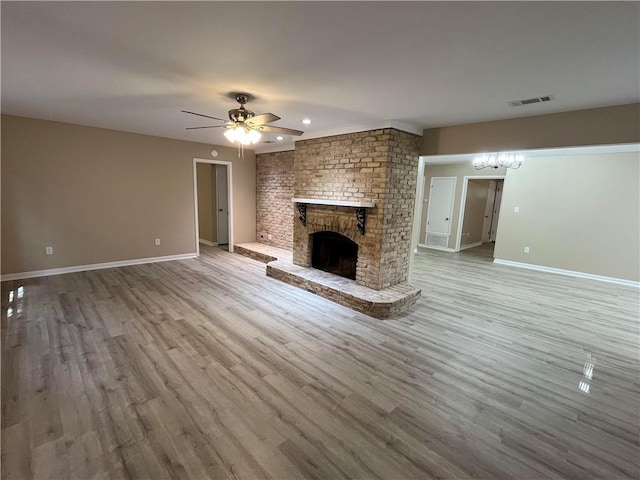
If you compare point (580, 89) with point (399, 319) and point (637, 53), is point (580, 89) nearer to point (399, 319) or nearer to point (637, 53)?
point (637, 53)

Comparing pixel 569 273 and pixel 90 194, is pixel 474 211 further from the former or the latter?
pixel 90 194

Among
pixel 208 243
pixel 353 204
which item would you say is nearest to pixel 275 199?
pixel 208 243

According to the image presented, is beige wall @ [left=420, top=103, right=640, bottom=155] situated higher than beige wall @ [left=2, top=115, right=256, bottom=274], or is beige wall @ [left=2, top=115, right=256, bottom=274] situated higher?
beige wall @ [left=420, top=103, right=640, bottom=155]

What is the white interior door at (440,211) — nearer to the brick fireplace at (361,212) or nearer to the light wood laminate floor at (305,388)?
the light wood laminate floor at (305,388)

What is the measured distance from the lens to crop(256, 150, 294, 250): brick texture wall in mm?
6391

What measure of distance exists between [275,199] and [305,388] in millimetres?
5034

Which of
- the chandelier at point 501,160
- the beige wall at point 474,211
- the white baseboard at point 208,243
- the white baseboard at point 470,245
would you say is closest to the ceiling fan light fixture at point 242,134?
the chandelier at point 501,160

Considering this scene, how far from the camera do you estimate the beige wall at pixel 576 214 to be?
17.5 feet

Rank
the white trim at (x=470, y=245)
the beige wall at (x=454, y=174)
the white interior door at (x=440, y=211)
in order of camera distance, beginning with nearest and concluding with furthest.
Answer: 1. the beige wall at (x=454, y=174)
2. the white interior door at (x=440, y=211)
3. the white trim at (x=470, y=245)

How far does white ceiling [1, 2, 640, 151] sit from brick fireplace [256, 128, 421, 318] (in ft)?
2.56

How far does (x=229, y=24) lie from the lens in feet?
5.51

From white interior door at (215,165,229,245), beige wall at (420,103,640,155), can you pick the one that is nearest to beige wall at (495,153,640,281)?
beige wall at (420,103,640,155)

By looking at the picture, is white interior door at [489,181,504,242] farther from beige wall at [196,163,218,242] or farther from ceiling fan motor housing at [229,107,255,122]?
ceiling fan motor housing at [229,107,255,122]

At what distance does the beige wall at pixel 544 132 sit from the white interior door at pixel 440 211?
4383 mm
